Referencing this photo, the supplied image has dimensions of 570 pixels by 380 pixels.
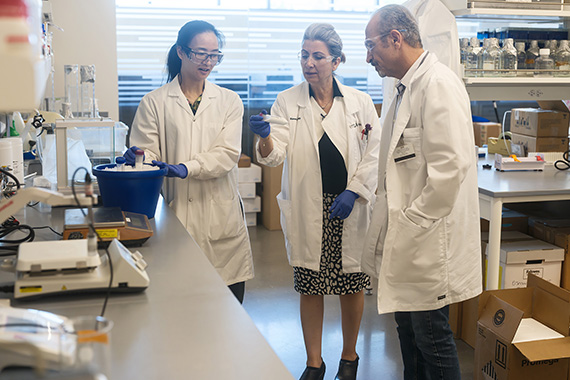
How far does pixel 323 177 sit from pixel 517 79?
143 centimetres

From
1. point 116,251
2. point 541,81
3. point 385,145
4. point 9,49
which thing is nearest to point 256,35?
point 541,81

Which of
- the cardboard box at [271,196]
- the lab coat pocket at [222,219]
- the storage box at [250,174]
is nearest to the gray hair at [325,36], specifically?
the lab coat pocket at [222,219]

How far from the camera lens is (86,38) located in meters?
4.24

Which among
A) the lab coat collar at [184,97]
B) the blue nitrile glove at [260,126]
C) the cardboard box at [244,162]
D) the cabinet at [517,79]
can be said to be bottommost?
the cardboard box at [244,162]

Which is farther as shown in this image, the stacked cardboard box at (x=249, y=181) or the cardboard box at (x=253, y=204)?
the cardboard box at (x=253, y=204)

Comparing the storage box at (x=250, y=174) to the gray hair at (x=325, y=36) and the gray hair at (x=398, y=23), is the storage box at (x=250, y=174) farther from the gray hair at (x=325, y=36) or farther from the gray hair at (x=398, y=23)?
the gray hair at (x=398, y=23)

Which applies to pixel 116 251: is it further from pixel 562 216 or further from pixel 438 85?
pixel 562 216

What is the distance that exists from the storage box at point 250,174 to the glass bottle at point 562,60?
273 cm

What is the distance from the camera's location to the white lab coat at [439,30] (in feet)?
10.5

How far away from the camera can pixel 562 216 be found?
10.9ft

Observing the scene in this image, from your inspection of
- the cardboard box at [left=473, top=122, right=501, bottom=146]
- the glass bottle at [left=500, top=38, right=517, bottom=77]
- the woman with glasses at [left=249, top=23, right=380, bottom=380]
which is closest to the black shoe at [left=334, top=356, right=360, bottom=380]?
the woman with glasses at [left=249, top=23, right=380, bottom=380]

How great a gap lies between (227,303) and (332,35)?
1516 millimetres

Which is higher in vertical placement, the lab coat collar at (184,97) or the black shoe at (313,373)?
the lab coat collar at (184,97)

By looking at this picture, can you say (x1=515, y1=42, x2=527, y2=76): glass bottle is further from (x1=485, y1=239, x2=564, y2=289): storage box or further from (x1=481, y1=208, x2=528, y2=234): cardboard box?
(x1=485, y1=239, x2=564, y2=289): storage box
